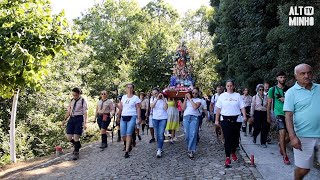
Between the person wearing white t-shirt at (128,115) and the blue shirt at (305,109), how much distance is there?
15.3ft

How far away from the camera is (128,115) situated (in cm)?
833

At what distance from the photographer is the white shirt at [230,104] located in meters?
6.97

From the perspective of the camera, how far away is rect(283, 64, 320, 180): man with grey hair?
164 inches

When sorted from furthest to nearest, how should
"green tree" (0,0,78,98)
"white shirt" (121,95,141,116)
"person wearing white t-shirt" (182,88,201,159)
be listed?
"white shirt" (121,95,141,116)
"person wearing white t-shirt" (182,88,201,159)
"green tree" (0,0,78,98)

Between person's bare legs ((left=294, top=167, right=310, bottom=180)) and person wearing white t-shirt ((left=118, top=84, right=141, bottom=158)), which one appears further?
person wearing white t-shirt ((left=118, top=84, right=141, bottom=158))

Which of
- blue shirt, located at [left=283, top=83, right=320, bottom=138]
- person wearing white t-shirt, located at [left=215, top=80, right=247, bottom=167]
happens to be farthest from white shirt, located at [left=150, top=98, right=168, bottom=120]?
blue shirt, located at [left=283, top=83, right=320, bottom=138]

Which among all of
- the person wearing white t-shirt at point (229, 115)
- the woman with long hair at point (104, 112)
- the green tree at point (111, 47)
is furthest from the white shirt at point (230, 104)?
the green tree at point (111, 47)

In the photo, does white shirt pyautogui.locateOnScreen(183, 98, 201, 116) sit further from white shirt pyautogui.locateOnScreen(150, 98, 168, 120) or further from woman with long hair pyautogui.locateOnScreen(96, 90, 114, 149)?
woman with long hair pyautogui.locateOnScreen(96, 90, 114, 149)

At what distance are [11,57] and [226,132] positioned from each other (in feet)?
14.6

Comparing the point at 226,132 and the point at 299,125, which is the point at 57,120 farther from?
the point at 299,125

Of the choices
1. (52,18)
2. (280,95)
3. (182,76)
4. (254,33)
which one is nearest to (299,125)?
(280,95)

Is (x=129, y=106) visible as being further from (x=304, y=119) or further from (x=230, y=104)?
(x=304, y=119)

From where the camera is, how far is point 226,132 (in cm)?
699

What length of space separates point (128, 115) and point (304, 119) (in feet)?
16.0
